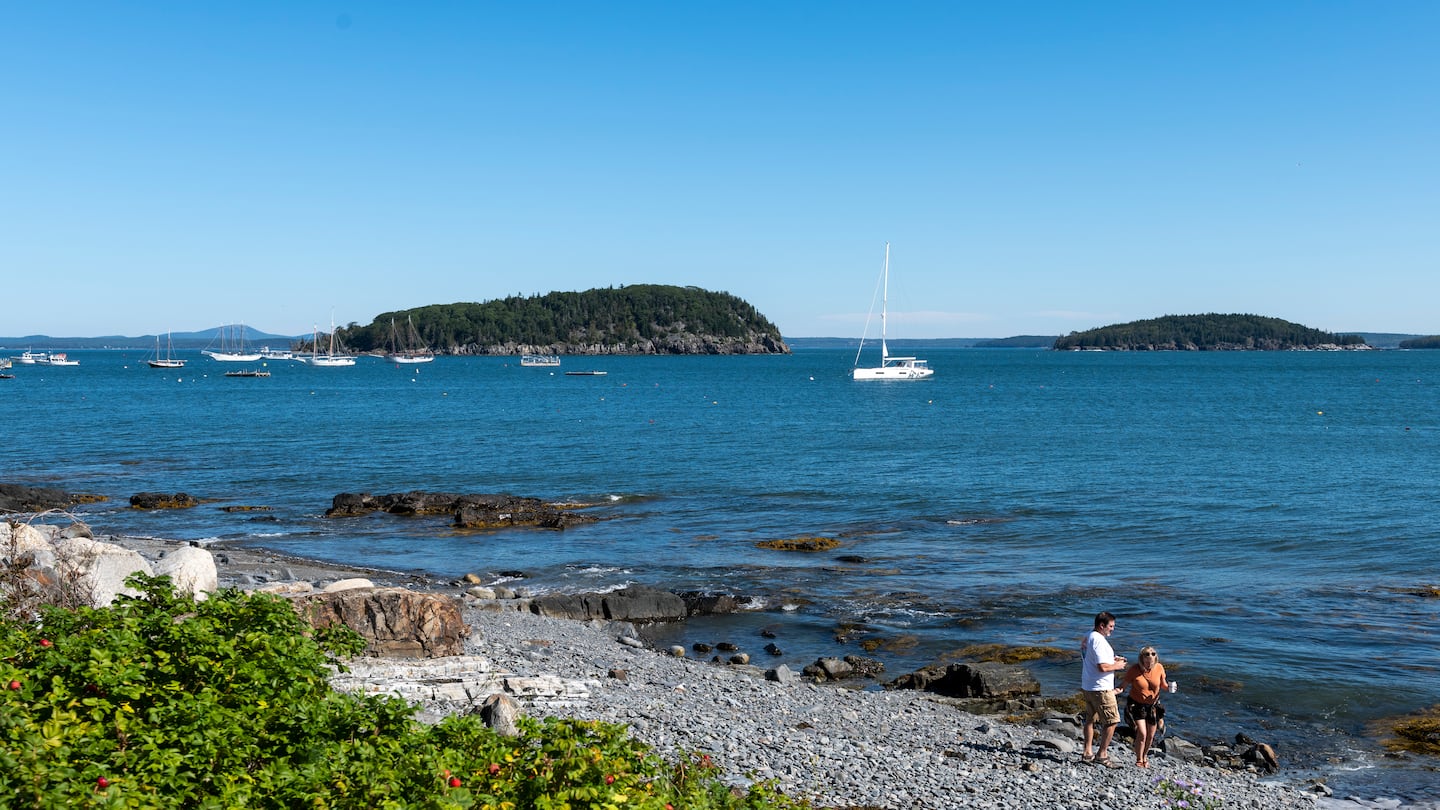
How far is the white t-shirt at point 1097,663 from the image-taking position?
1475cm

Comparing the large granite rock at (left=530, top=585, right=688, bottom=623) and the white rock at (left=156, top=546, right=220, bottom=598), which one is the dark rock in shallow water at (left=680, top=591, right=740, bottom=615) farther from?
the white rock at (left=156, top=546, right=220, bottom=598)

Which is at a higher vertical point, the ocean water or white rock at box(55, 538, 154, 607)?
white rock at box(55, 538, 154, 607)

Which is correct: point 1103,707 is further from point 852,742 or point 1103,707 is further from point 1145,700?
point 852,742

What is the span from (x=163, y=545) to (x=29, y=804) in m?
27.8

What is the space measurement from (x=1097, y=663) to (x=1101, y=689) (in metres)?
0.37

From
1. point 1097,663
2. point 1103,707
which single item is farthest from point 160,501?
point 1103,707

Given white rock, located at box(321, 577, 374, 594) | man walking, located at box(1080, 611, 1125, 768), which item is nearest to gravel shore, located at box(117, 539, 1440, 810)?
man walking, located at box(1080, 611, 1125, 768)

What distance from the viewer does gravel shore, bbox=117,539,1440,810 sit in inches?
522

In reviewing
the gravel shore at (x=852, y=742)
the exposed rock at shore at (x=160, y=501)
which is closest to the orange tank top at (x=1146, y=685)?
the gravel shore at (x=852, y=742)

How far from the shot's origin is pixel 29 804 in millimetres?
5707

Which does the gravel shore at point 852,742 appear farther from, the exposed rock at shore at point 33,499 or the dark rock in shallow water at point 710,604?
the exposed rock at shore at point 33,499

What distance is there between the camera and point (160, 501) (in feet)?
127

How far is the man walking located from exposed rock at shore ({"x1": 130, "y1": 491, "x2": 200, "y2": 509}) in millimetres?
34108

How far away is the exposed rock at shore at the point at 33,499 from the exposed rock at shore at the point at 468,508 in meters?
9.29
